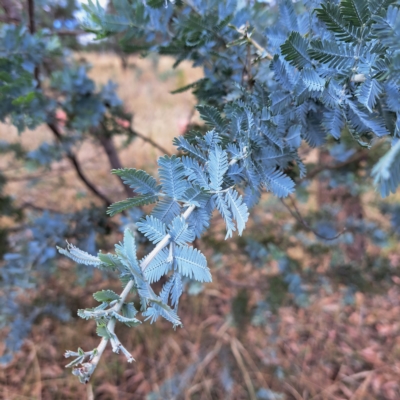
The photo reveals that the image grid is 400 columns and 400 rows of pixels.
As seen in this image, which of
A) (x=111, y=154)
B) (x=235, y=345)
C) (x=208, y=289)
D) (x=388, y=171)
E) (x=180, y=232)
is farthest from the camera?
(x=208, y=289)

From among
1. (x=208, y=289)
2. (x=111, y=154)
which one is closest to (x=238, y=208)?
(x=111, y=154)

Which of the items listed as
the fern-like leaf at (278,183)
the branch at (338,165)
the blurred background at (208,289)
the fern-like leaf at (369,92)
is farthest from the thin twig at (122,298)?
the branch at (338,165)

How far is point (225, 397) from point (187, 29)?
152 cm

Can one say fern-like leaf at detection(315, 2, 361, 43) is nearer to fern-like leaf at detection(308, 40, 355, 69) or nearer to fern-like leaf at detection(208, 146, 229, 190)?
fern-like leaf at detection(308, 40, 355, 69)

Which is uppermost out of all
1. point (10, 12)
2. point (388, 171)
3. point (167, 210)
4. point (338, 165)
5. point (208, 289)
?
point (10, 12)

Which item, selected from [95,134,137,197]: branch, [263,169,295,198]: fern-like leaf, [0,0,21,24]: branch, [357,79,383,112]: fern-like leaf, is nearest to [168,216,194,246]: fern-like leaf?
[263,169,295,198]: fern-like leaf

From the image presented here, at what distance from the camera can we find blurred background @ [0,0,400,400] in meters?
1.00

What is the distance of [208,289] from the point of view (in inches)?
77.4

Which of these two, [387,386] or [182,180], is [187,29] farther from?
[387,386]

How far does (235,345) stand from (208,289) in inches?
15.9

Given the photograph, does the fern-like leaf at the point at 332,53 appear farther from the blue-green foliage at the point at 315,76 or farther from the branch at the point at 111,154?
the branch at the point at 111,154

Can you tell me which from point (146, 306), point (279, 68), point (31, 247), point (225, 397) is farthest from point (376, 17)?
point (225, 397)

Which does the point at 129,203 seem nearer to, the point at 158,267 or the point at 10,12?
the point at 158,267

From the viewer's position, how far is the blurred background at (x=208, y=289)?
3.28 ft
